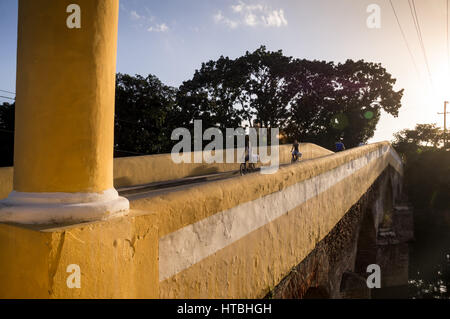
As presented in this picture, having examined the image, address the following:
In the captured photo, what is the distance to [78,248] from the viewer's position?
4.23 feet

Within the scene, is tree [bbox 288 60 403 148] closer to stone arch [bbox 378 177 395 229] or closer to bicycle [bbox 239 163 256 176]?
stone arch [bbox 378 177 395 229]

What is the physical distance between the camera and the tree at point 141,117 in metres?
22.8

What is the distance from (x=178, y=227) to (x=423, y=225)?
30.1 m

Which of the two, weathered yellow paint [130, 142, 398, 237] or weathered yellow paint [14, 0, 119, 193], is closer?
weathered yellow paint [14, 0, 119, 193]

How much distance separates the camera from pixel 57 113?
1455mm

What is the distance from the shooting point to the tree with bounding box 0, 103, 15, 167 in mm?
18859

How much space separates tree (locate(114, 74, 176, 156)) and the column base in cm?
2187

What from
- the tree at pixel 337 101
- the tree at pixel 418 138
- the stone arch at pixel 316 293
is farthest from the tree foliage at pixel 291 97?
the stone arch at pixel 316 293

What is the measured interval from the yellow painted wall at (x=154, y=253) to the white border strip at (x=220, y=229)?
0.16 ft

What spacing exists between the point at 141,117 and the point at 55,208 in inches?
915

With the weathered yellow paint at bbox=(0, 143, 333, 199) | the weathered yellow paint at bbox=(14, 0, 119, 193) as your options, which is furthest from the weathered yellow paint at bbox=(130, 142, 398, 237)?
the weathered yellow paint at bbox=(0, 143, 333, 199)

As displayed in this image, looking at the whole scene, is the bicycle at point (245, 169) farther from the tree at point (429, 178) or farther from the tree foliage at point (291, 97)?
the tree at point (429, 178)

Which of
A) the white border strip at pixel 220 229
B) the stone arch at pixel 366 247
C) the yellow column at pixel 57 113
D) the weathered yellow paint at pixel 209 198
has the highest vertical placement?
the yellow column at pixel 57 113
